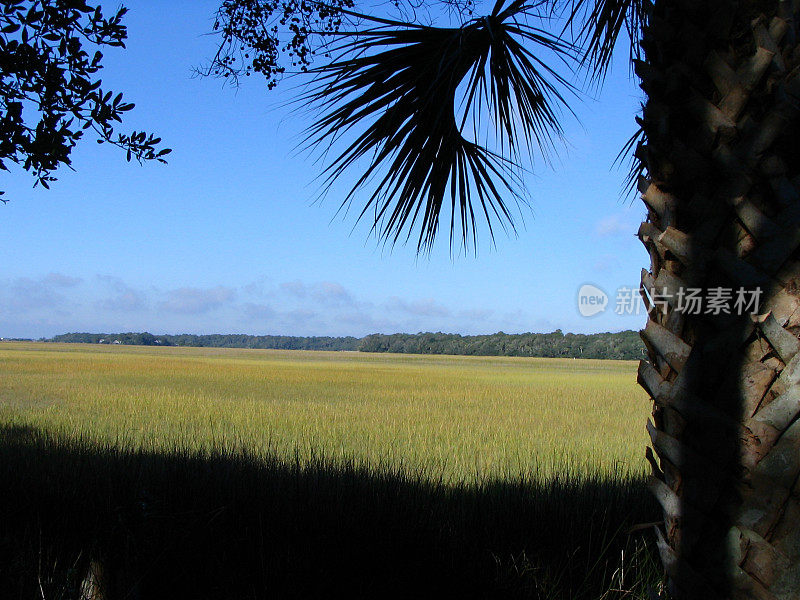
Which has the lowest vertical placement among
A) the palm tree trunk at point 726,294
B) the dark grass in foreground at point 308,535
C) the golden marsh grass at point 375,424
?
the golden marsh grass at point 375,424

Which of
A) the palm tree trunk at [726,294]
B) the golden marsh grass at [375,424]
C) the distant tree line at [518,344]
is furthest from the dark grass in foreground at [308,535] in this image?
the distant tree line at [518,344]

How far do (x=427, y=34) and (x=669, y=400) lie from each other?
8.50 ft

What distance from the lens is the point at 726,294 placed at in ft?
5.17

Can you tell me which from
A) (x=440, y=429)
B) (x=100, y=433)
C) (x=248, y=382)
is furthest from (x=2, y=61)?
(x=248, y=382)

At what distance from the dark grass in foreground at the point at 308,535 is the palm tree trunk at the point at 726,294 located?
1.61 metres

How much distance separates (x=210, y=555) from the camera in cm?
326

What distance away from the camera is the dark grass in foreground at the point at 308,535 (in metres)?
3.05

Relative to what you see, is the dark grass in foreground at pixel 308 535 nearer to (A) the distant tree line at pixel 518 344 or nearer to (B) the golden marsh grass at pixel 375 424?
(B) the golden marsh grass at pixel 375 424

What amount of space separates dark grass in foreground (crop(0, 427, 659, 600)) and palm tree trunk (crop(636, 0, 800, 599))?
1.61m

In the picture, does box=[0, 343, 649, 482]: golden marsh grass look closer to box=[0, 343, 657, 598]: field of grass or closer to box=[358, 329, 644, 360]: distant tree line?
box=[0, 343, 657, 598]: field of grass

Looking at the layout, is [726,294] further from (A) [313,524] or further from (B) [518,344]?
(B) [518,344]

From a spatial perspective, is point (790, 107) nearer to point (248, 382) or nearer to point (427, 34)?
point (427, 34)

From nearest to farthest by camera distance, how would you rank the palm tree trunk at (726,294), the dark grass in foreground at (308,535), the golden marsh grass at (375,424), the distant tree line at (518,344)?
the palm tree trunk at (726,294), the dark grass in foreground at (308,535), the golden marsh grass at (375,424), the distant tree line at (518,344)

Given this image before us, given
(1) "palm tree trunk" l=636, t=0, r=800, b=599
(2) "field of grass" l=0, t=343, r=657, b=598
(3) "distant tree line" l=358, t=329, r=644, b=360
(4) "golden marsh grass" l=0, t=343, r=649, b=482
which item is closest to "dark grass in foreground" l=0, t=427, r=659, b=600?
(2) "field of grass" l=0, t=343, r=657, b=598
